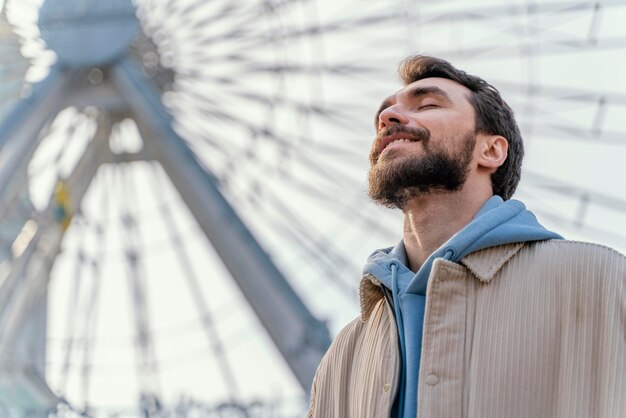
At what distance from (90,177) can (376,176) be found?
7959mm

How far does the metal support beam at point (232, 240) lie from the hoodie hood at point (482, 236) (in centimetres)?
622

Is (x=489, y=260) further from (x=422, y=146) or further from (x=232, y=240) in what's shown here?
(x=232, y=240)

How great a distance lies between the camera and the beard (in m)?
1.63

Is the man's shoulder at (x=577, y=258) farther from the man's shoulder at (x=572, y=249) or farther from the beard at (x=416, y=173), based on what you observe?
the beard at (x=416, y=173)

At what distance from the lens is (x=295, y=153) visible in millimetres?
9305

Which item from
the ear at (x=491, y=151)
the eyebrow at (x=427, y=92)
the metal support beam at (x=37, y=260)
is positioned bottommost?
the metal support beam at (x=37, y=260)

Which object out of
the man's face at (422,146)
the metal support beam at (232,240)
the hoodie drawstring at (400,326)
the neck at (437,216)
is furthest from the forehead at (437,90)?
the metal support beam at (232,240)

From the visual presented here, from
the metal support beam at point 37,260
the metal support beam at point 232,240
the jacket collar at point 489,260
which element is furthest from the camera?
the metal support beam at point 37,260

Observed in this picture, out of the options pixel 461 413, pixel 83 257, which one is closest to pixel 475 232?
pixel 461 413

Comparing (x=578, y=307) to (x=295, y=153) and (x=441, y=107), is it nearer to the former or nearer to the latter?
(x=441, y=107)

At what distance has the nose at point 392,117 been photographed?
5.52 feet

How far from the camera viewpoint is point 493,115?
173 centimetres

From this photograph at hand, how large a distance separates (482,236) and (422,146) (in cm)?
17

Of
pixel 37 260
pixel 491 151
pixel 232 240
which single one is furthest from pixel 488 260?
pixel 37 260
